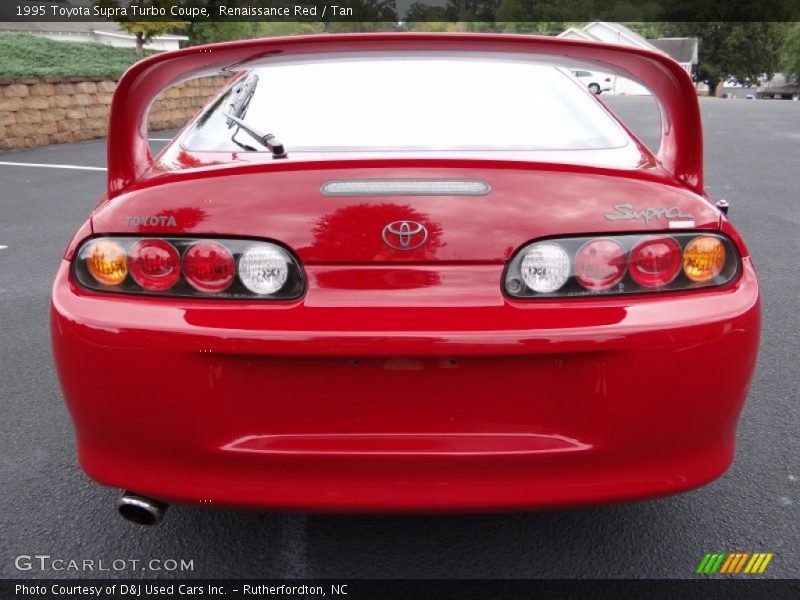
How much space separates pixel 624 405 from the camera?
66.4 inches

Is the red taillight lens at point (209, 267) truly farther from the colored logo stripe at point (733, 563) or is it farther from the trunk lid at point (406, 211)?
the colored logo stripe at point (733, 563)

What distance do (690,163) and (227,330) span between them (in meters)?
1.23

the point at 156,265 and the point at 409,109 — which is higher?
the point at 409,109

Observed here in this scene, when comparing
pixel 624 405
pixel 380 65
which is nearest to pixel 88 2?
pixel 380 65

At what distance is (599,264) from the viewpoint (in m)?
1.72

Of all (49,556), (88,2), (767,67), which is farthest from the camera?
(767,67)

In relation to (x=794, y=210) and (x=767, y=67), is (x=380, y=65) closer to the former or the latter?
(x=794, y=210)

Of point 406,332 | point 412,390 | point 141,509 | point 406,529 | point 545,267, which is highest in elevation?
point 545,267

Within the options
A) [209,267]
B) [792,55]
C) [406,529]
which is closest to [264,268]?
[209,267]

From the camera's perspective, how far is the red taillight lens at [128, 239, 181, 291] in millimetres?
1742

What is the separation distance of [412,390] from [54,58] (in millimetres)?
16405

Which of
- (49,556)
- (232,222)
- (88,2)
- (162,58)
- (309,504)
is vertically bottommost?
(49,556)

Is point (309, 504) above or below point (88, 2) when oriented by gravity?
below

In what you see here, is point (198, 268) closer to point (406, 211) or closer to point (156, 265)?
point (156, 265)
